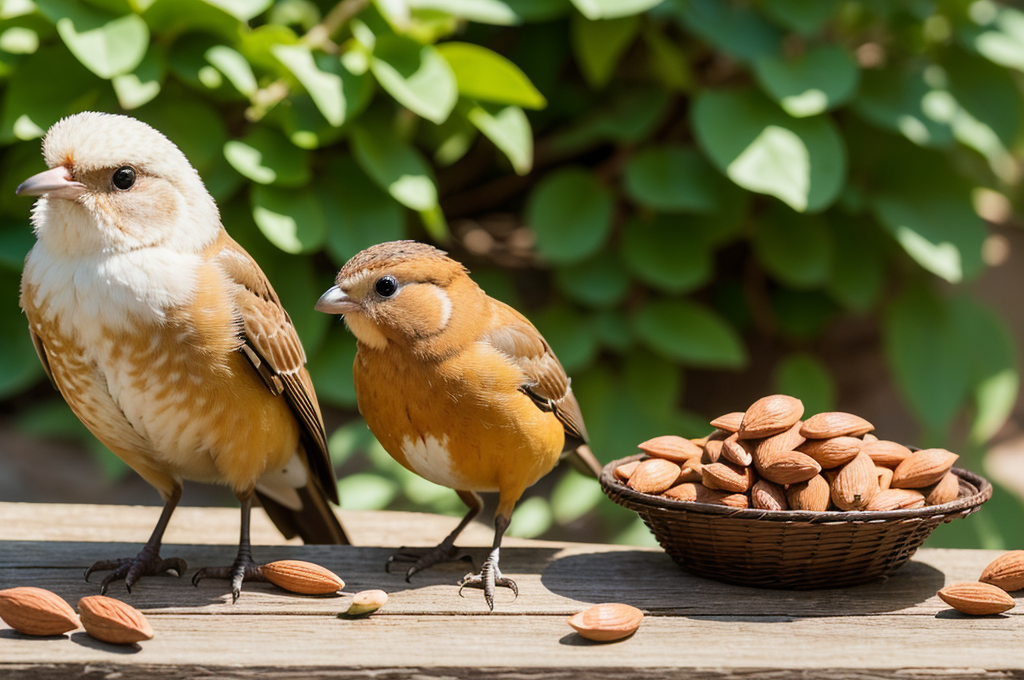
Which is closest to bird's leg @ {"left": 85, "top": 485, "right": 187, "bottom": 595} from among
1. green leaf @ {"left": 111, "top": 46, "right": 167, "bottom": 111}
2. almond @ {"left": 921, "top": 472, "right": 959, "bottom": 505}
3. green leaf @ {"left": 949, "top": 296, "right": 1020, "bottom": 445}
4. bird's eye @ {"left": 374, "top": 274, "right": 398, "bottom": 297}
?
bird's eye @ {"left": 374, "top": 274, "right": 398, "bottom": 297}

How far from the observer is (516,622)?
2084 mm

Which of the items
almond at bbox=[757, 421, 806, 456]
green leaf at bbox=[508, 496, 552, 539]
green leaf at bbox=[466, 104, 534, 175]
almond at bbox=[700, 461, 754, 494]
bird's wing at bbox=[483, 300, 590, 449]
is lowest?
green leaf at bbox=[508, 496, 552, 539]

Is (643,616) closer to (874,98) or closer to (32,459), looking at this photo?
(874,98)

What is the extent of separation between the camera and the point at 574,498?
4062 mm

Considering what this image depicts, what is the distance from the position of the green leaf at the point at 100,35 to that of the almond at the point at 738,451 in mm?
2420

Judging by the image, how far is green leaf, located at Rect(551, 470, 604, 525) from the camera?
4043 mm

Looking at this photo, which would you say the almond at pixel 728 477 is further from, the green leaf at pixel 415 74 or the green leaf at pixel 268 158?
the green leaf at pixel 268 158

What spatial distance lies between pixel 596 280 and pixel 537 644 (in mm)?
2440

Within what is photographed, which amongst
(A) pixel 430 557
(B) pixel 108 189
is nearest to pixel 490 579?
(A) pixel 430 557

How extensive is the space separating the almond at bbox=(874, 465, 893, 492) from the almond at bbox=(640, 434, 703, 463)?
17.0 inches

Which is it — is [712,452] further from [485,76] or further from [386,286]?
[485,76]

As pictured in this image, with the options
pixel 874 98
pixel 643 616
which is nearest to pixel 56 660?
pixel 643 616

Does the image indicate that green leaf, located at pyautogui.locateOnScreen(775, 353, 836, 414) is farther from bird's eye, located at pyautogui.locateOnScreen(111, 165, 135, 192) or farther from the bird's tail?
bird's eye, located at pyautogui.locateOnScreen(111, 165, 135, 192)

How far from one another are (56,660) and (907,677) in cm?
172
